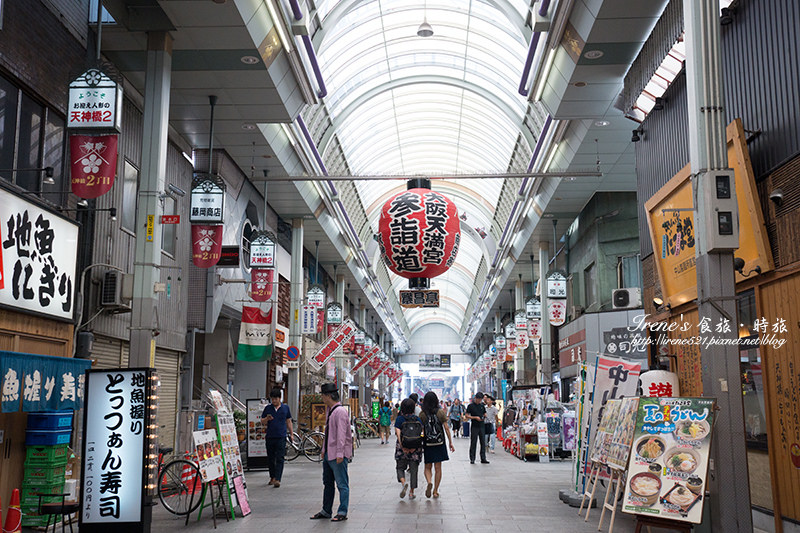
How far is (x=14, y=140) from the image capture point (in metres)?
7.96

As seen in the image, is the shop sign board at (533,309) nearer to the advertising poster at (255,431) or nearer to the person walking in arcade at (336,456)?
the advertising poster at (255,431)

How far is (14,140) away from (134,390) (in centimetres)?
324

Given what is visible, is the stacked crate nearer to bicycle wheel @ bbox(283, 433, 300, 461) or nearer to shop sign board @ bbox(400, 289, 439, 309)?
shop sign board @ bbox(400, 289, 439, 309)

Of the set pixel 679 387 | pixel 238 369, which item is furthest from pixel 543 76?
pixel 238 369

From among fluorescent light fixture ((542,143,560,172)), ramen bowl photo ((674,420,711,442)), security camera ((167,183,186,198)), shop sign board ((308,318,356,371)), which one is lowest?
ramen bowl photo ((674,420,711,442))

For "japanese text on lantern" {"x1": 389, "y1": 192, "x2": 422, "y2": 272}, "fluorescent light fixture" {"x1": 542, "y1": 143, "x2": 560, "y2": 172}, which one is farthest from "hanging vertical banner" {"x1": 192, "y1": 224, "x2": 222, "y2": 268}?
"fluorescent light fixture" {"x1": 542, "y1": 143, "x2": 560, "y2": 172}

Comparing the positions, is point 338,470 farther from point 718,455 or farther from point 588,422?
point 718,455

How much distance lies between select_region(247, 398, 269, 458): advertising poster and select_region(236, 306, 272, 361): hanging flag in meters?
2.58

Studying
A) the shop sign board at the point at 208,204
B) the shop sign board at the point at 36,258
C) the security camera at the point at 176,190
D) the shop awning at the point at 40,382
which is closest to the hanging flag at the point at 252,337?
the security camera at the point at 176,190

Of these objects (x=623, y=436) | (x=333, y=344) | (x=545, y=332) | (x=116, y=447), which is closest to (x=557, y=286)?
(x=545, y=332)

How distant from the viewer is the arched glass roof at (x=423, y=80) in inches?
604

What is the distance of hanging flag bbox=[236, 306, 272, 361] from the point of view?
52.6 ft

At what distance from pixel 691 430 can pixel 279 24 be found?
765cm

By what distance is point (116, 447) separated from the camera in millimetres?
6742
